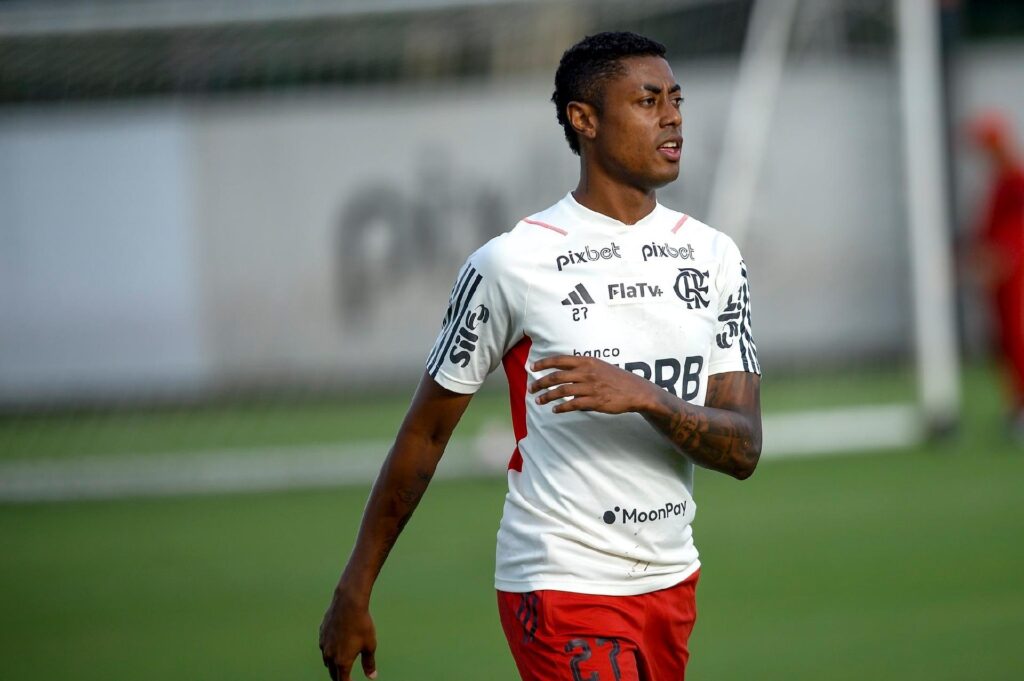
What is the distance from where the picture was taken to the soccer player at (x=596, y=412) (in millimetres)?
3914

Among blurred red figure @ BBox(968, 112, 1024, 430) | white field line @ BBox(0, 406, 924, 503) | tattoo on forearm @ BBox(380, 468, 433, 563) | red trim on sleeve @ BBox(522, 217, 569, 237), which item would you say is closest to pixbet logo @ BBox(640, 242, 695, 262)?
red trim on sleeve @ BBox(522, 217, 569, 237)

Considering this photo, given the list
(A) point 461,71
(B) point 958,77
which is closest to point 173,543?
(A) point 461,71

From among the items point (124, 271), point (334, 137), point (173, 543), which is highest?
point (334, 137)

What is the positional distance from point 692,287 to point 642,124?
447mm

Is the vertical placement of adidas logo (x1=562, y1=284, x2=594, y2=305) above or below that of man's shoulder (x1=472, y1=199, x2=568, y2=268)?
below

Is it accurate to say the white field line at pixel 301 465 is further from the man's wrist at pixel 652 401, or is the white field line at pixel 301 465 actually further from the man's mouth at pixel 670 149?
the man's wrist at pixel 652 401

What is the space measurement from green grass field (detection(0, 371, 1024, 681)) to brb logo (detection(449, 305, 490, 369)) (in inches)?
121

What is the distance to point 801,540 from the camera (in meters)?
9.60

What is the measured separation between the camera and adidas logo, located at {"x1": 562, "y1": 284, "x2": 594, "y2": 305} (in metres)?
3.95

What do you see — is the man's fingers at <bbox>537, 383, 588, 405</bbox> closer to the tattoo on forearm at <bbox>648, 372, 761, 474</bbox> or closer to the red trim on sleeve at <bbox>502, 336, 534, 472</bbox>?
the tattoo on forearm at <bbox>648, 372, 761, 474</bbox>

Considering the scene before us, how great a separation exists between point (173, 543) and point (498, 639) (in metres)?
3.94

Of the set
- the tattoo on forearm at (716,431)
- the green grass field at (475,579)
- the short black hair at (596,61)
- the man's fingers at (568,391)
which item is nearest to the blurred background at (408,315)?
the green grass field at (475,579)

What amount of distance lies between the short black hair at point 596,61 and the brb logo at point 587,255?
388mm

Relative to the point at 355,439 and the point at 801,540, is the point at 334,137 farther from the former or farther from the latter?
the point at 801,540
